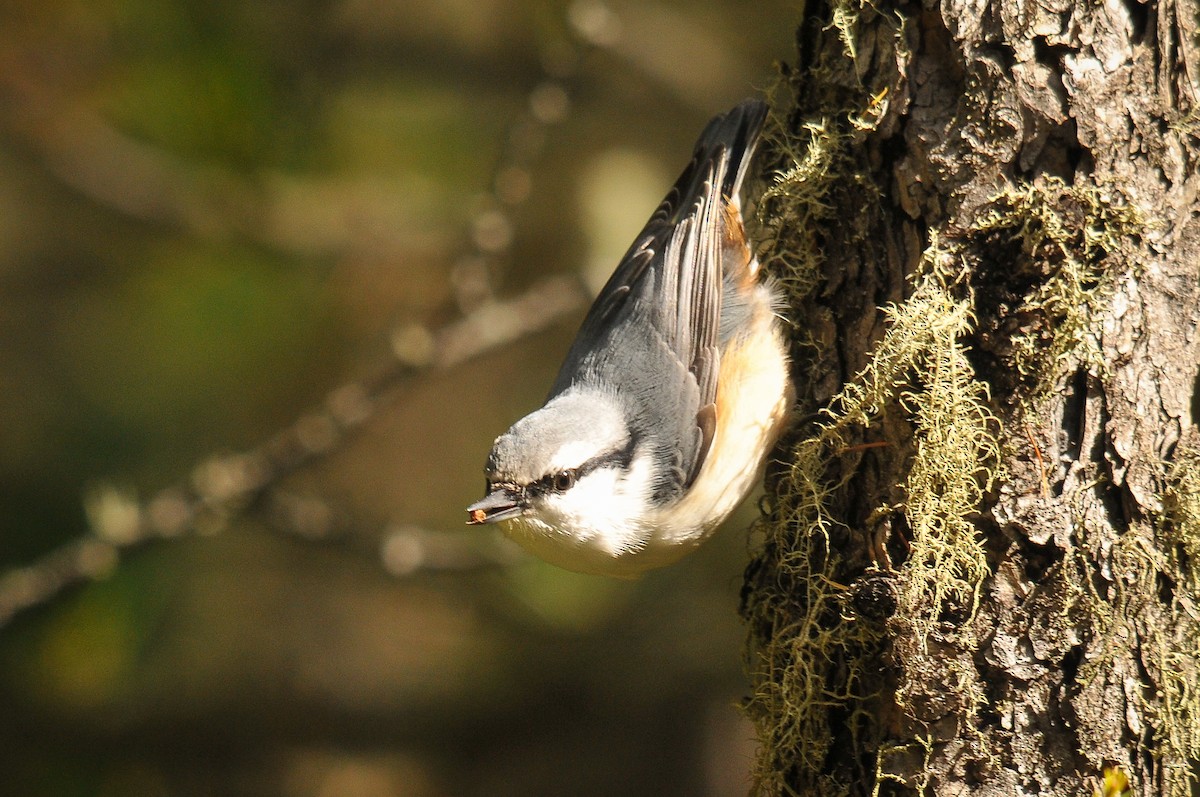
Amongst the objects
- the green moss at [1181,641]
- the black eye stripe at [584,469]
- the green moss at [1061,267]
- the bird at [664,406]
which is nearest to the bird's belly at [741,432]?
the bird at [664,406]

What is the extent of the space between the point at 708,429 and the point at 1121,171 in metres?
1.08

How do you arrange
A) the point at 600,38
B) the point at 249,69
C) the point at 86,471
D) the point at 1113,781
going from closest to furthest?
the point at 1113,781, the point at 249,69, the point at 600,38, the point at 86,471

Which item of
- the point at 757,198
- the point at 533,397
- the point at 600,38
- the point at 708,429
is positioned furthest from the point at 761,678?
the point at 533,397

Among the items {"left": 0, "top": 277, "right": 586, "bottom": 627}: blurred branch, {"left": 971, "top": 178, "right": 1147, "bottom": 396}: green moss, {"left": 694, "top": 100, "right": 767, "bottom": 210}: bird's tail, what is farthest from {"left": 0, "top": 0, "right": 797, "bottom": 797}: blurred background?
{"left": 971, "top": 178, "right": 1147, "bottom": 396}: green moss

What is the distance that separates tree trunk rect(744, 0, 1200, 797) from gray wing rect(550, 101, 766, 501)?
0.61 metres

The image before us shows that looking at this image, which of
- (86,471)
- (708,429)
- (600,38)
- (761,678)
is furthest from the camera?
(86,471)

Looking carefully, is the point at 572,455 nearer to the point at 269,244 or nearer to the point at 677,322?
the point at 677,322

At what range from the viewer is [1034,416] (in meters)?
1.83

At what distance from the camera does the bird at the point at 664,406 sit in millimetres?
2328

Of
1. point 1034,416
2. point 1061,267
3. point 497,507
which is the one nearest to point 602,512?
point 497,507

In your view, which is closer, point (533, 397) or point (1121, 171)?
point (1121, 171)

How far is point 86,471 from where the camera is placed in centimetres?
457

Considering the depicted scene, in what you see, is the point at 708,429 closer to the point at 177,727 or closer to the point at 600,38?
the point at 600,38

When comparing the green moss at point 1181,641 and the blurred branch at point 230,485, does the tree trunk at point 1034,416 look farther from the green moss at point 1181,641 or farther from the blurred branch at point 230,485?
the blurred branch at point 230,485
